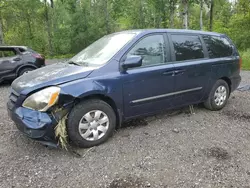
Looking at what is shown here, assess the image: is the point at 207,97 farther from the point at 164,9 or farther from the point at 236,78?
the point at 164,9

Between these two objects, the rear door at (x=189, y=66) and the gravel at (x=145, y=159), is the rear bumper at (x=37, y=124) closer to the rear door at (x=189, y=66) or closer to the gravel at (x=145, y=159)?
the gravel at (x=145, y=159)

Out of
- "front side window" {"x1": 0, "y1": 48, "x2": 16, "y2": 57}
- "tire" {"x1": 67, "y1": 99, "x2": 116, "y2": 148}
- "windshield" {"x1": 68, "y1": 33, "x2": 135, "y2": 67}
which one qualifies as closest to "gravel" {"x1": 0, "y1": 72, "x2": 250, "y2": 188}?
"tire" {"x1": 67, "y1": 99, "x2": 116, "y2": 148}

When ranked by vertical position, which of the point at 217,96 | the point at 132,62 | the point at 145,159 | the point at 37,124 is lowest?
the point at 145,159

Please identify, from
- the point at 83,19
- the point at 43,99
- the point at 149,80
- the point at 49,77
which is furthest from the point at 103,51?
the point at 83,19

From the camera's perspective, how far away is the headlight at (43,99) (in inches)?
115

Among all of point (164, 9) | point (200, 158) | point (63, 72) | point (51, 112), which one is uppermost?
point (164, 9)

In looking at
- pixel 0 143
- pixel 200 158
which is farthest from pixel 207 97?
pixel 0 143

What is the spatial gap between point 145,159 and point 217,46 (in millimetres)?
2983

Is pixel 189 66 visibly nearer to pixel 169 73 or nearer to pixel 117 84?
pixel 169 73

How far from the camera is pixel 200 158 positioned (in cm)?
300

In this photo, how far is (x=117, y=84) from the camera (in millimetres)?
3355

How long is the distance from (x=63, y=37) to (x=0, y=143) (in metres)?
15.1

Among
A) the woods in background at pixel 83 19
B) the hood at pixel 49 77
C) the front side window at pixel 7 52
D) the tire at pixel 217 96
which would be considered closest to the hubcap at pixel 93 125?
the hood at pixel 49 77

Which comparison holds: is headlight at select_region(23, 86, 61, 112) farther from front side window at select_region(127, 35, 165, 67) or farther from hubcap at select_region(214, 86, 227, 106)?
hubcap at select_region(214, 86, 227, 106)
